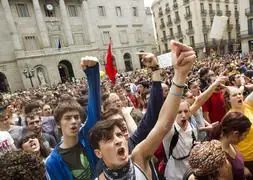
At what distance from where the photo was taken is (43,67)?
29000 mm

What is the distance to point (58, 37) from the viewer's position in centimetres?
3070

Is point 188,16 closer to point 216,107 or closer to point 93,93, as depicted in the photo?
point 216,107

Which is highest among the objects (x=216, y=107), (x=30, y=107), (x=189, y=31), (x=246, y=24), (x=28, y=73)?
(x=189, y=31)

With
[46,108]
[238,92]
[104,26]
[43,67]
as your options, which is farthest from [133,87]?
[104,26]

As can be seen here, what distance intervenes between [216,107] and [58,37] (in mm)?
29348

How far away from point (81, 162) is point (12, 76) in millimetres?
29283

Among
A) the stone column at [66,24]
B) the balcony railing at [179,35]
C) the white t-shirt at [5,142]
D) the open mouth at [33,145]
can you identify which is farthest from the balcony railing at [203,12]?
the open mouth at [33,145]

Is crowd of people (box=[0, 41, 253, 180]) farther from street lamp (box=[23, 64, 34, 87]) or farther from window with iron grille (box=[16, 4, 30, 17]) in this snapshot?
window with iron grille (box=[16, 4, 30, 17])

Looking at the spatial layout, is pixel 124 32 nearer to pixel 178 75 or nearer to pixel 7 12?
Answer: pixel 7 12

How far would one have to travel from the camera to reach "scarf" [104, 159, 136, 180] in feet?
5.01

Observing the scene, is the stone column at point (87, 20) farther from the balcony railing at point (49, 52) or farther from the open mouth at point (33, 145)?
the open mouth at point (33, 145)

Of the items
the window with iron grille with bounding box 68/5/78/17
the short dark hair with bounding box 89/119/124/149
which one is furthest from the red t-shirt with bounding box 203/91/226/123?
the window with iron grille with bounding box 68/5/78/17

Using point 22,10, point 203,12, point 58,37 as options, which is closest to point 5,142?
point 58,37

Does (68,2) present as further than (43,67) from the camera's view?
Yes
